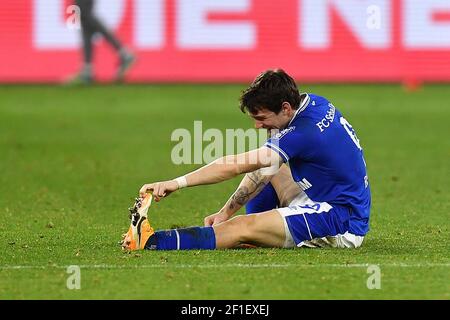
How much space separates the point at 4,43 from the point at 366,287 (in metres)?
15.8

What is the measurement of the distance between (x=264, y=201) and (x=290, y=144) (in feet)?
2.99

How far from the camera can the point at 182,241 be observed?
7.56 metres

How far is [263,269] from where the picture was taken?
22.5ft

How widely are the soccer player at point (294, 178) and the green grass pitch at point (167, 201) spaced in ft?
0.42

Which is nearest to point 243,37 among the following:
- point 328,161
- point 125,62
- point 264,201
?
point 125,62

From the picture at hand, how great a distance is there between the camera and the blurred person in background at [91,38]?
20828 mm


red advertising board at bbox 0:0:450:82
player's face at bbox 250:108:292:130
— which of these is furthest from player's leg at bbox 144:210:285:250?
red advertising board at bbox 0:0:450:82

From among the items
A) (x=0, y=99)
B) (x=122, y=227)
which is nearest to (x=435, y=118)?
(x=0, y=99)

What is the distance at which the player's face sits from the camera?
294 inches

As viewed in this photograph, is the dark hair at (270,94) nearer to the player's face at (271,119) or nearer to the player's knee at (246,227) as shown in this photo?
the player's face at (271,119)

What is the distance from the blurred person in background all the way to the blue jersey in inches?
530

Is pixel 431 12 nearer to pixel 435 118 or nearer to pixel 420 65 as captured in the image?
pixel 420 65

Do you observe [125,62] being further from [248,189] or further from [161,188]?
[161,188]

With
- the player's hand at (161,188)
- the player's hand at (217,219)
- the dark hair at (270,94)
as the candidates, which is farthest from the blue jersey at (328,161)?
the player's hand at (161,188)
